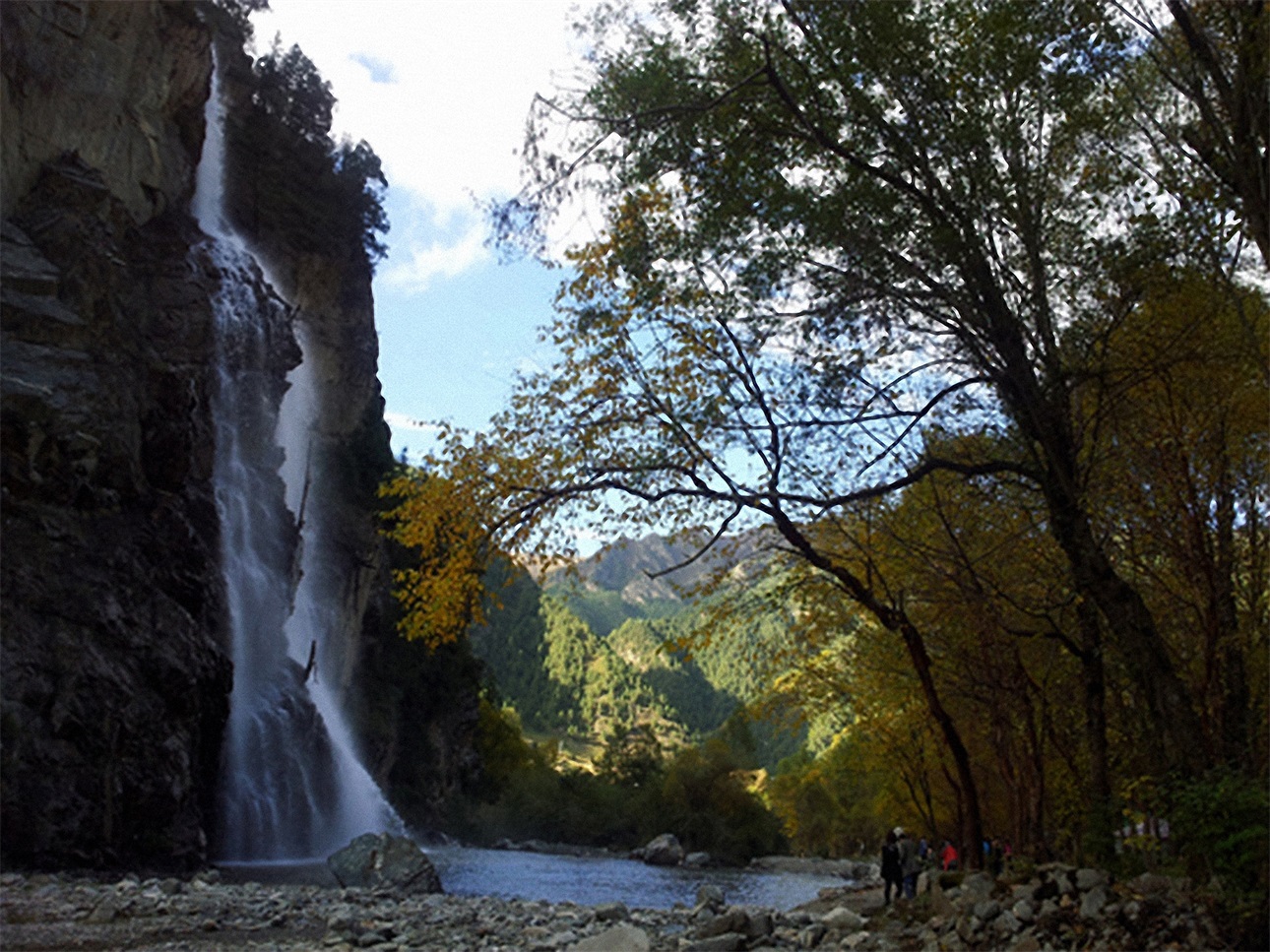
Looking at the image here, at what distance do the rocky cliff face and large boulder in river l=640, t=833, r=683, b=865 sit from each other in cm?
3193

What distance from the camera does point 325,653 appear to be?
47.5 metres

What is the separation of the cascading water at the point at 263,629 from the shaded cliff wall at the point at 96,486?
2860 mm

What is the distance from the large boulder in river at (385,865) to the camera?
18328 millimetres

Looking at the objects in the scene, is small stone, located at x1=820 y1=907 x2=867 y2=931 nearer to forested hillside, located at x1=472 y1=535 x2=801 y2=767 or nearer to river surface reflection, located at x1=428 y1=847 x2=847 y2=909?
river surface reflection, located at x1=428 y1=847 x2=847 y2=909

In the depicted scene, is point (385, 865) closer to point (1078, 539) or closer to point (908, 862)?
point (908, 862)

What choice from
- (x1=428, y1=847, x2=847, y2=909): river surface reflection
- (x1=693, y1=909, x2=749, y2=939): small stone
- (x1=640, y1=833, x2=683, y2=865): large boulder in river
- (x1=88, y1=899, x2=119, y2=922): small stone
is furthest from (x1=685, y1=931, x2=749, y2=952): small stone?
(x1=640, y1=833, x2=683, y2=865): large boulder in river

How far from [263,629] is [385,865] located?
60.0ft

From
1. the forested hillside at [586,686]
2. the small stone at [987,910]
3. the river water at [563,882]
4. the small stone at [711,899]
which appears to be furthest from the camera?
the forested hillside at [586,686]

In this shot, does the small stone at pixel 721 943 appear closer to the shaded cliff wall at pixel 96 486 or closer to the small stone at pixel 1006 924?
the small stone at pixel 1006 924

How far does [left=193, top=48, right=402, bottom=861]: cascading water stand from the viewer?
95.0ft

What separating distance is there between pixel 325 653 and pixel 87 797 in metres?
28.1

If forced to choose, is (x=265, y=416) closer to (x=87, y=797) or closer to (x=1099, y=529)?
(x=87, y=797)

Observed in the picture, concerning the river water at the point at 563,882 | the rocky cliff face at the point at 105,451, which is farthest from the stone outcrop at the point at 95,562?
the river water at the point at 563,882

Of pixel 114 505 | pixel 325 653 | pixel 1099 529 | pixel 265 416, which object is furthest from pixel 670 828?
pixel 1099 529
